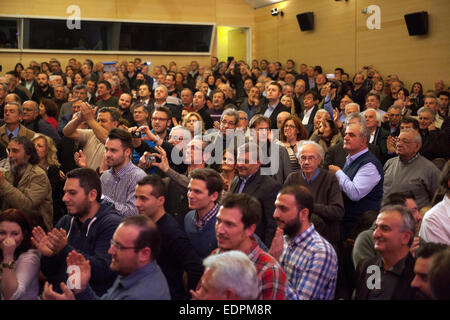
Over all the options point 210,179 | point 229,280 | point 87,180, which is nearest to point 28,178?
point 87,180

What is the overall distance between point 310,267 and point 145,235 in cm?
77

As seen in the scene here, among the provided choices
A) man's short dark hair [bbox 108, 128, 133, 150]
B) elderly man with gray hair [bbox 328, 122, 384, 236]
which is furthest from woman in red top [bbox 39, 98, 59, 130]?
elderly man with gray hair [bbox 328, 122, 384, 236]

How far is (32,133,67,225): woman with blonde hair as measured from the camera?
450 cm

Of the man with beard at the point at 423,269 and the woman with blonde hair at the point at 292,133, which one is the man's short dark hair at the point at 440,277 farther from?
the woman with blonde hair at the point at 292,133

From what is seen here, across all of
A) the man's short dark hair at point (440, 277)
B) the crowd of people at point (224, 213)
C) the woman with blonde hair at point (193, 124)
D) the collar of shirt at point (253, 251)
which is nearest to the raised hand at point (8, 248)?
the crowd of people at point (224, 213)

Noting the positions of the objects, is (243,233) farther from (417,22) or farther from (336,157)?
(417,22)

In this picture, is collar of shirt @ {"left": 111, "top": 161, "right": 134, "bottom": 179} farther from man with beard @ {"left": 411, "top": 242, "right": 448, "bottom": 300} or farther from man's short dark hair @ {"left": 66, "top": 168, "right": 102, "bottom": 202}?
man with beard @ {"left": 411, "top": 242, "right": 448, "bottom": 300}

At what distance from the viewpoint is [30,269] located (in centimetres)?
266

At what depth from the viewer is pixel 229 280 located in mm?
1955

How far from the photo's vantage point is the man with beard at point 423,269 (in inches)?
88.4

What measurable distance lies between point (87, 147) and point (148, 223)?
8.63 feet

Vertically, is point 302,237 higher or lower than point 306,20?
lower

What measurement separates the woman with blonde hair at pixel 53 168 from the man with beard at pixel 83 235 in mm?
1447
